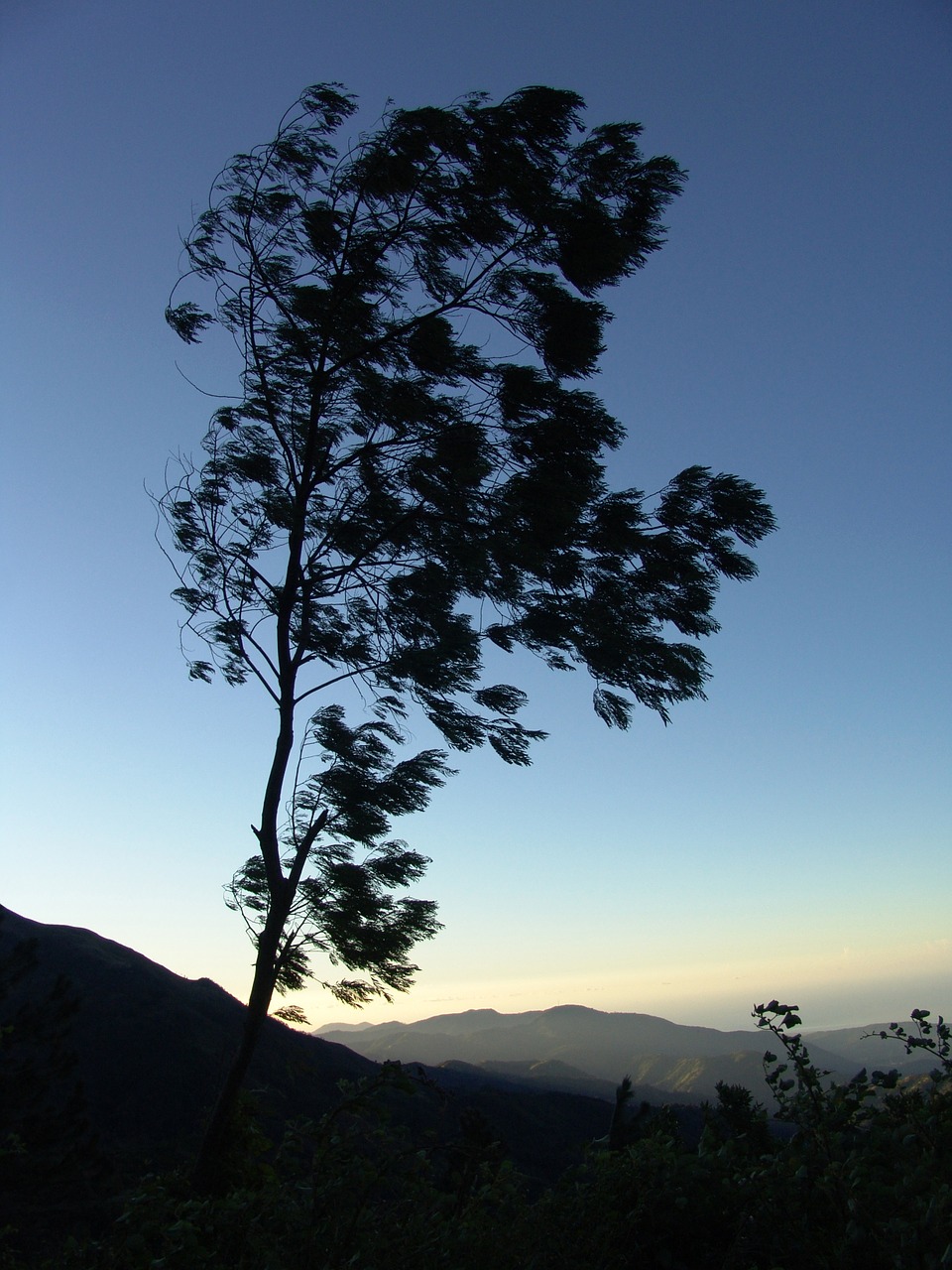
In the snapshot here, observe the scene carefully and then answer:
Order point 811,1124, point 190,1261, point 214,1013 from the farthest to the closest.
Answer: point 214,1013, point 811,1124, point 190,1261

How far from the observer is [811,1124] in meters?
3.42

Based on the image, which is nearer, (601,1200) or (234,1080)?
(601,1200)

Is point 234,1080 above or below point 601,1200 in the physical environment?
below

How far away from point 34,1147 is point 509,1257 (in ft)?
59.4

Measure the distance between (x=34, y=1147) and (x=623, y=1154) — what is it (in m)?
18.0

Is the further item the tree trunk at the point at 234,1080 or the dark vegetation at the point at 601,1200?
the tree trunk at the point at 234,1080

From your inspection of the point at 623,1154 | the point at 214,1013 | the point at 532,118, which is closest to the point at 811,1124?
the point at 623,1154

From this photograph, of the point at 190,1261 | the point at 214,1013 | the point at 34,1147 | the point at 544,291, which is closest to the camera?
the point at 190,1261

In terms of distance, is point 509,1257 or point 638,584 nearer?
point 509,1257

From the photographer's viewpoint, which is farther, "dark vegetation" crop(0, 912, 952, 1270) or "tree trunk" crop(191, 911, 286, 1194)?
"tree trunk" crop(191, 911, 286, 1194)

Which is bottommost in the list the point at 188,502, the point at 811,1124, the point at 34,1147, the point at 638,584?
the point at 34,1147

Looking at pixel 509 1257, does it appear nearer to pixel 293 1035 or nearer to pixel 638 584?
pixel 638 584

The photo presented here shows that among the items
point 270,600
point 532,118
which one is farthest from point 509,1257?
point 532,118

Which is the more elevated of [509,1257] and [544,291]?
[544,291]
